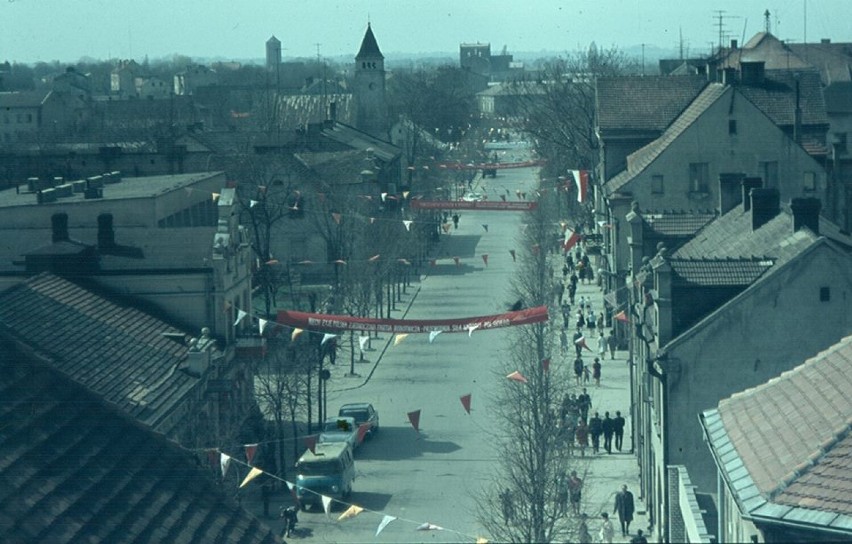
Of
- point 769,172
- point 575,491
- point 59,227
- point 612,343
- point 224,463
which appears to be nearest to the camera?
point 224,463

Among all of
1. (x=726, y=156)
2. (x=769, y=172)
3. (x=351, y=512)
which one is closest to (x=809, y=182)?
(x=769, y=172)

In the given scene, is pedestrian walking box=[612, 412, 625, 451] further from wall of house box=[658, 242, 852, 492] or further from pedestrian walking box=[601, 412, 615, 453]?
wall of house box=[658, 242, 852, 492]

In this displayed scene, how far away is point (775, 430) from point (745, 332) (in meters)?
10.7

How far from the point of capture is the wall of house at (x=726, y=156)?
44219 mm

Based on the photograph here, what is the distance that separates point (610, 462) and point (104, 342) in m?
11.3

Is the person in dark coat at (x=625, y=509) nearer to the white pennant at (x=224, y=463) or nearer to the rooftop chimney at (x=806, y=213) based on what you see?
the rooftop chimney at (x=806, y=213)

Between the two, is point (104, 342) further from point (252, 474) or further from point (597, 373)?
point (597, 373)

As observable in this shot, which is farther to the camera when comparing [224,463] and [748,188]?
[748,188]

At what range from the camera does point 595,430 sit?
33781mm

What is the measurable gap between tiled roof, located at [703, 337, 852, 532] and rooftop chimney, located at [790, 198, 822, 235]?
1077 cm

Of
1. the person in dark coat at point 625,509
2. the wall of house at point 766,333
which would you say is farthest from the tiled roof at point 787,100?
the wall of house at point 766,333

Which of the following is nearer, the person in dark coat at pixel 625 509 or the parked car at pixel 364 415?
the person in dark coat at pixel 625 509

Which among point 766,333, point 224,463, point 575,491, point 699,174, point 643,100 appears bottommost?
point 575,491

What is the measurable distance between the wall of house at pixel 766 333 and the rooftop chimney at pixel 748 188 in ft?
18.6
